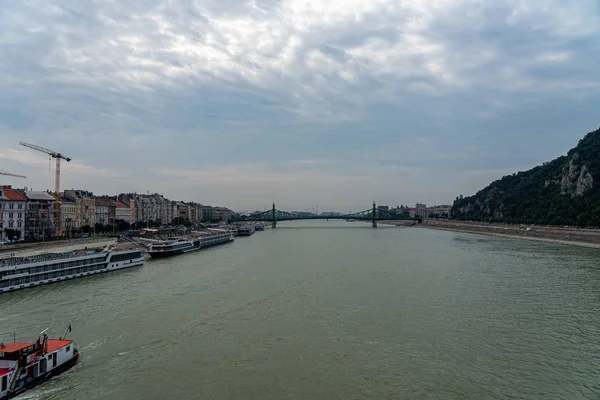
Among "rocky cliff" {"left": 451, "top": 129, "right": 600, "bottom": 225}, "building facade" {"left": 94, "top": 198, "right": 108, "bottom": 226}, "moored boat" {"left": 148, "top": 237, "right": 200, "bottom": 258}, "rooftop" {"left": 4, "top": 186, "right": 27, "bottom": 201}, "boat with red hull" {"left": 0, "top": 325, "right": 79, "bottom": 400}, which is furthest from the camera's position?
"rocky cliff" {"left": 451, "top": 129, "right": 600, "bottom": 225}

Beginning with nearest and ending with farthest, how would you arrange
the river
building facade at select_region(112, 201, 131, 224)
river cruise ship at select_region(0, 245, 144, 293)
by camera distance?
the river, river cruise ship at select_region(0, 245, 144, 293), building facade at select_region(112, 201, 131, 224)

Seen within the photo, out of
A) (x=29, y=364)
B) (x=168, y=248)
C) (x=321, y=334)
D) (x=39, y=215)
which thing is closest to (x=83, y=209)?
(x=39, y=215)

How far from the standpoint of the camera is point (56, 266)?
23281 millimetres

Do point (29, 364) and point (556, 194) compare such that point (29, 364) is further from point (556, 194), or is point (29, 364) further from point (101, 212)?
point (556, 194)

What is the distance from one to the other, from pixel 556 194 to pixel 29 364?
97802 millimetres

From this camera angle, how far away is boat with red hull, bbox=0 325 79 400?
31.3 feet

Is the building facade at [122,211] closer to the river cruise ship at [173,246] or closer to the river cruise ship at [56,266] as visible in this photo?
the river cruise ship at [173,246]

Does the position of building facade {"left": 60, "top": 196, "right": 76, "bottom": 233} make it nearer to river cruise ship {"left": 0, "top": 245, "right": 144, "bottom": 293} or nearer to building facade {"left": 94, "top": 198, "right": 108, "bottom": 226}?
building facade {"left": 94, "top": 198, "right": 108, "bottom": 226}

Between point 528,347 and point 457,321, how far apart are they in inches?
119

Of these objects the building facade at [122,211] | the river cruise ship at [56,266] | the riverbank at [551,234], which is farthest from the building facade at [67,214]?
the riverbank at [551,234]

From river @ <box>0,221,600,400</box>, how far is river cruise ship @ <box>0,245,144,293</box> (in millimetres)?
798

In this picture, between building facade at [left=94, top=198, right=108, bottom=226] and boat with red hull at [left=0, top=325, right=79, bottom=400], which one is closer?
boat with red hull at [left=0, top=325, right=79, bottom=400]

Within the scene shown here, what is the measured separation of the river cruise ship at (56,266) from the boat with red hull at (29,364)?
39.1ft

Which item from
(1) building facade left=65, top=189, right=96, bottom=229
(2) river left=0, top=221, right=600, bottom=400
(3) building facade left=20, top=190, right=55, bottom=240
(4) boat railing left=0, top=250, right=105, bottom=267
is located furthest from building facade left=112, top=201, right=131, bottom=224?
(2) river left=0, top=221, right=600, bottom=400
